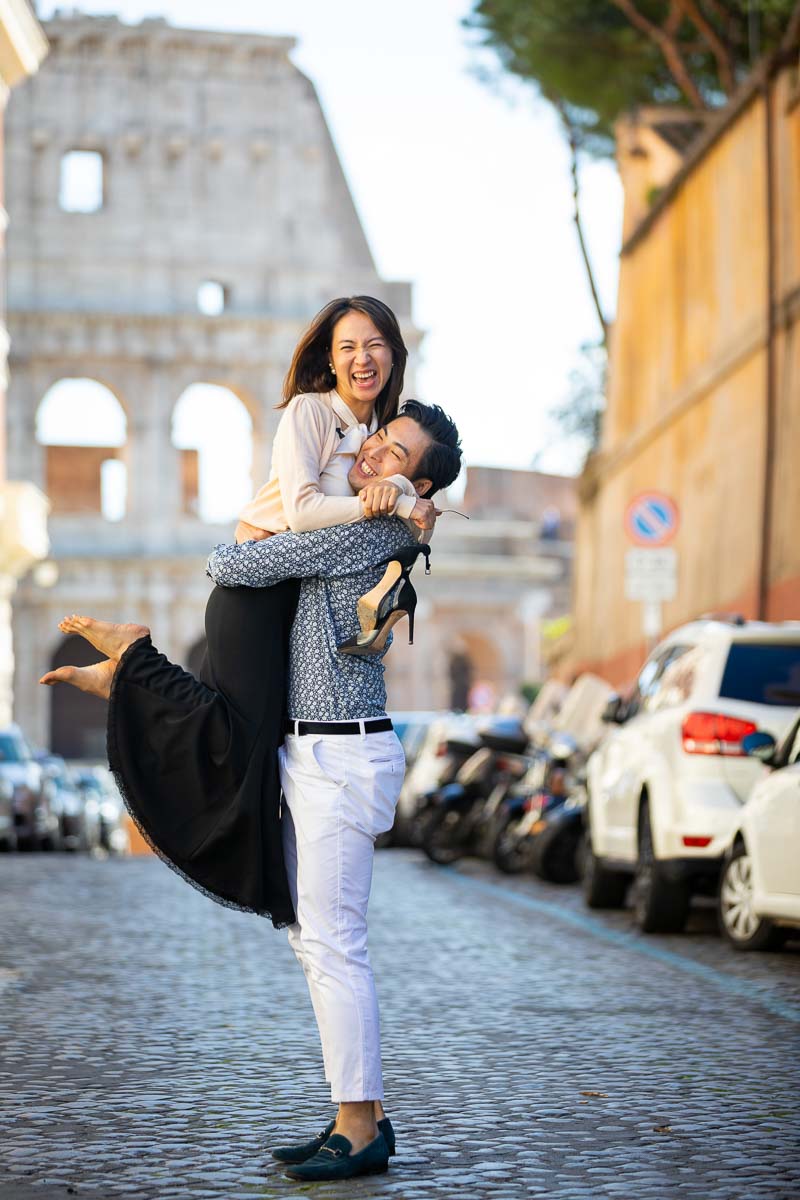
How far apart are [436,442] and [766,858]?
574 centimetres

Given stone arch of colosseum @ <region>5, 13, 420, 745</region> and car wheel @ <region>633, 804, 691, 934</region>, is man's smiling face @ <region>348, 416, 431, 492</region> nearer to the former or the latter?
car wheel @ <region>633, 804, 691, 934</region>

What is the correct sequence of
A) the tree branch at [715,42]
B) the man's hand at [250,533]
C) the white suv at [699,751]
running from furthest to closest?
the tree branch at [715,42]
the white suv at [699,751]
the man's hand at [250,533]

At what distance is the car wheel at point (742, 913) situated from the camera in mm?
11797

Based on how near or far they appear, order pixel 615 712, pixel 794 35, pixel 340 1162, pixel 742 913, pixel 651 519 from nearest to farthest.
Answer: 1. pixel 340 1162
2. pixel 742 913
3. pixel 615 712
4. pixel 651 519
5. pixel 794 35

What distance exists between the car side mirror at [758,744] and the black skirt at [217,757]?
626 cm

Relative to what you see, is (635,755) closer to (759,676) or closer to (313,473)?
(759,676)

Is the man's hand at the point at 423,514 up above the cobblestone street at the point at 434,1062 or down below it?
above

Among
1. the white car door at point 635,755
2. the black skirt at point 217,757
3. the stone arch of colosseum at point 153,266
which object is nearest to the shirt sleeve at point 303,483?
the black skirt at point 217,757

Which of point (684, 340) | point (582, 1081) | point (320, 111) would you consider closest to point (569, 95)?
point (684, 340)

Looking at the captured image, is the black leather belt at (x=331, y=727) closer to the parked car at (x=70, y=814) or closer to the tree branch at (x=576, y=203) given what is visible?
the parked car at (x=70, y=814)

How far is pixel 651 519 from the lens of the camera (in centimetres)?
2272

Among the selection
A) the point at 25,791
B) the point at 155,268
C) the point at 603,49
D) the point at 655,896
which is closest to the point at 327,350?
the point at 655,896

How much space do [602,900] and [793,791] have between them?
4.57 m

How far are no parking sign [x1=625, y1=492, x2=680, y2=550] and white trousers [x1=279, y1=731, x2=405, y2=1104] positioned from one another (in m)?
16.9
